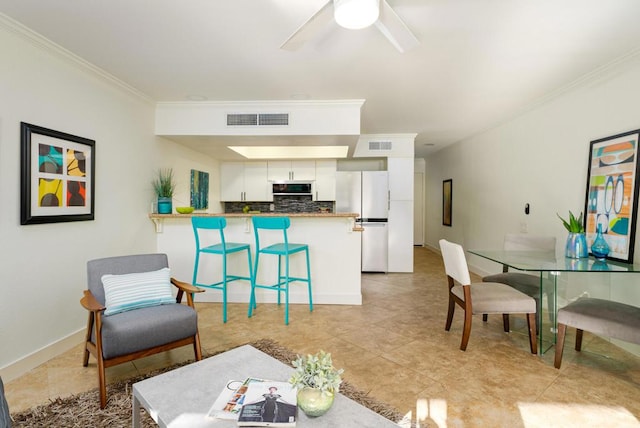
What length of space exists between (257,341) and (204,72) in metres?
2.47

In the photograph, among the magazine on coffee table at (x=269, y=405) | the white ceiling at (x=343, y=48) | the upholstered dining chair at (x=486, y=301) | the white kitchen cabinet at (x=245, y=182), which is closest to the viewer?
the magazine on coffee table at (x=269, y=405)

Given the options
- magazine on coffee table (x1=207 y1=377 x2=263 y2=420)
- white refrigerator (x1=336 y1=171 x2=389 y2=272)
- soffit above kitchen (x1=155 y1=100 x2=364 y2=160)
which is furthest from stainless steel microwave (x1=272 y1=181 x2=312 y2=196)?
magazine on coffee table (x1=207 y1=377 x2=263 y2=420)

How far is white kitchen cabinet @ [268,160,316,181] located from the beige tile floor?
2919 millimetres

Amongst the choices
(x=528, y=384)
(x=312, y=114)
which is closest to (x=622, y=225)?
(x=528, y=384)

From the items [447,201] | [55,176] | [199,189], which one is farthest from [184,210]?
[447,201]

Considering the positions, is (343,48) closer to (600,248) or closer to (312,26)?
(312,26)

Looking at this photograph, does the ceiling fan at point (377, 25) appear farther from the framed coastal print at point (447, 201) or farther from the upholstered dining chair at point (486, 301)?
the framed coastal print at point (447, 201)

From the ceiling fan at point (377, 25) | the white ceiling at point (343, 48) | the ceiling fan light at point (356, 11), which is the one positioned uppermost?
the white ceiling at point (343, 48)

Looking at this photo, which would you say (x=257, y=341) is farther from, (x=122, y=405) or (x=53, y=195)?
(x=53, y=195)

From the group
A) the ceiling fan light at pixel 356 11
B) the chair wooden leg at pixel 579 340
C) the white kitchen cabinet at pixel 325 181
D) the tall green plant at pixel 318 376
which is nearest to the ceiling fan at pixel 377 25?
the ceiling fan light at pixel 356 11

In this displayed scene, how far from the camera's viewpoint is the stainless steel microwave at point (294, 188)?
226 inches

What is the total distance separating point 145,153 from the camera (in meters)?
3.60

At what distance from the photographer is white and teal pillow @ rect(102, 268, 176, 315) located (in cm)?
208

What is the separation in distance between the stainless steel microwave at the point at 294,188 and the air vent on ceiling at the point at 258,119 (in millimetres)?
2072
